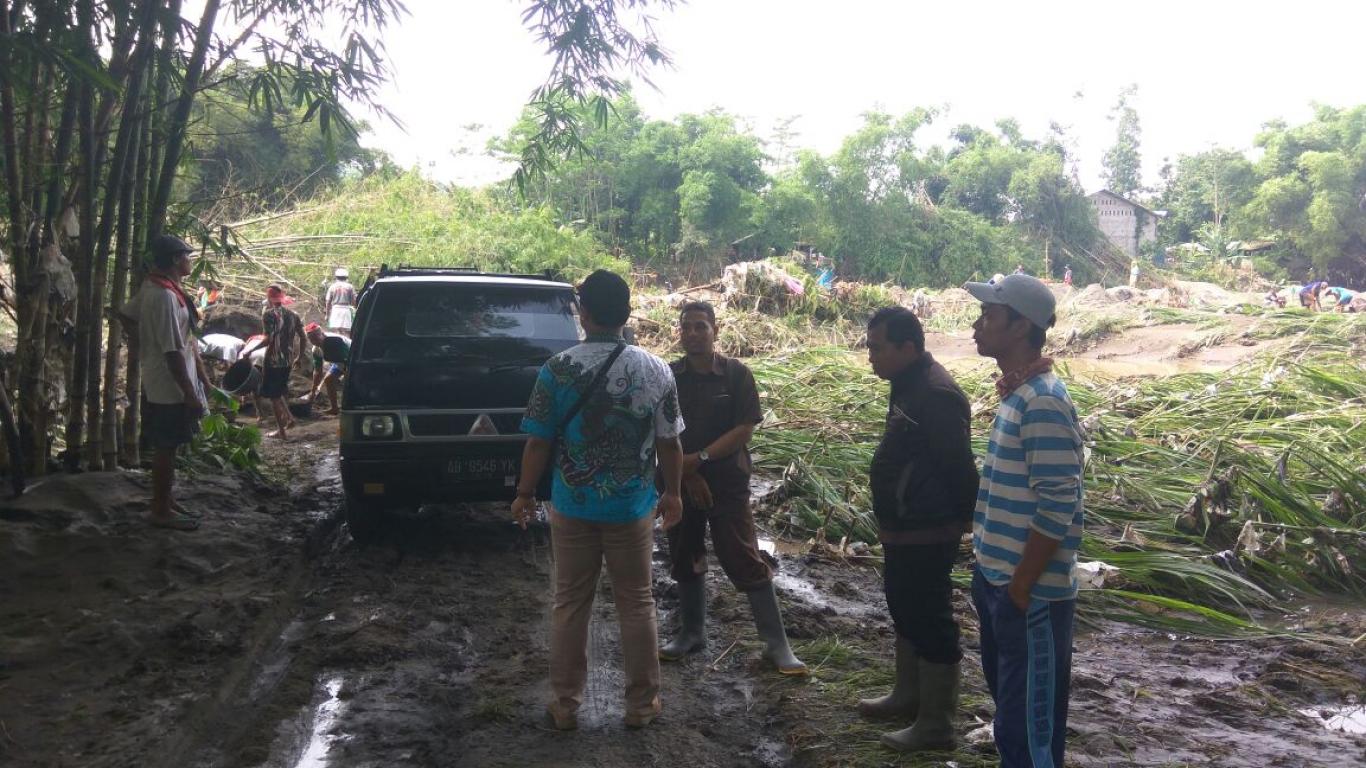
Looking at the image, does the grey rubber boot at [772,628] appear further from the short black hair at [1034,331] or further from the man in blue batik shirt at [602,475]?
the short black hair at [1034,331]

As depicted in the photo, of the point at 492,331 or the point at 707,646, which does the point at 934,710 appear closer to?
the point at 707,646

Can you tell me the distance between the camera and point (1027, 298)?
268cm

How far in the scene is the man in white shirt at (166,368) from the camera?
561cm

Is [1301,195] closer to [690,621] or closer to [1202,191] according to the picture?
[1202,191]

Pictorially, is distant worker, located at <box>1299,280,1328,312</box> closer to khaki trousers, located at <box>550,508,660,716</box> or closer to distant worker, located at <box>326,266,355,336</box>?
distant worker, located at <box>326,266,355,336</box>

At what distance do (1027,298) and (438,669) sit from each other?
3074 mm

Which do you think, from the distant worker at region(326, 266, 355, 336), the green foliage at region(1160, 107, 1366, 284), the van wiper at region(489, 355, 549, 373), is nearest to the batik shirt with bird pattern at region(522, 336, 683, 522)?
the van wiper at region(489, 355, 549, 373)

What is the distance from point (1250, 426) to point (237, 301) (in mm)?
15133

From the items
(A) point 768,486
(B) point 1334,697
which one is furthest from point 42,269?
(B) point 1334,697

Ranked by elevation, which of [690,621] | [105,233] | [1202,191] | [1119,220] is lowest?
[690,621]

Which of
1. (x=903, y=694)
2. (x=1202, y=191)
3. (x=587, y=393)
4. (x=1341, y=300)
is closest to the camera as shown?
(x=587, y=393)

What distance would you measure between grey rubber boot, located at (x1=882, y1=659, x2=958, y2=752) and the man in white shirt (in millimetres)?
4662

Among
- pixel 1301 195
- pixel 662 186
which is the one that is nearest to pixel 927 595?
pixel 662 186

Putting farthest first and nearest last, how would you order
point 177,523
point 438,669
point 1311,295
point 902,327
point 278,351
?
point 1311,295, point 278,351, point 177,523, point 438,669, point 902,327
